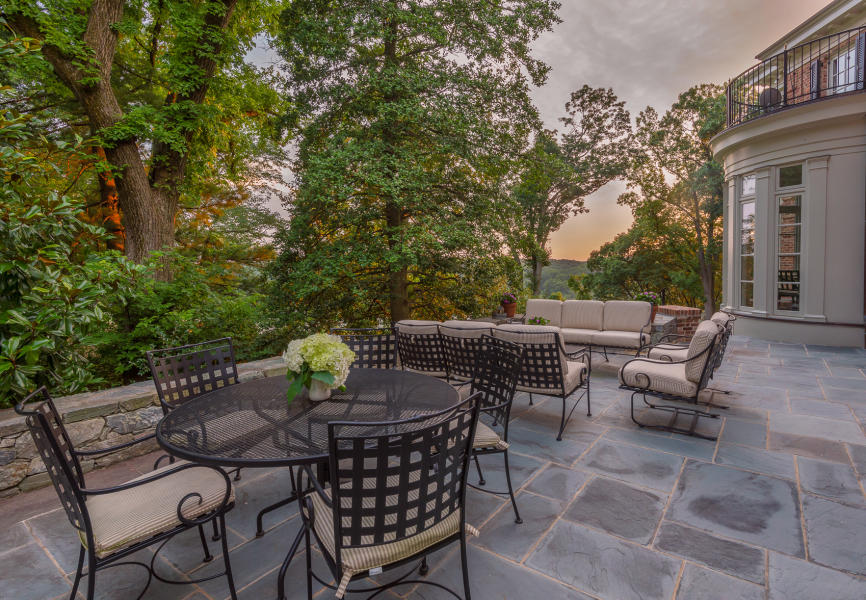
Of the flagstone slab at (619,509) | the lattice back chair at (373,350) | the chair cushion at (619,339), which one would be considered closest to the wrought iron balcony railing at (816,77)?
the chair cushion at (619,339)

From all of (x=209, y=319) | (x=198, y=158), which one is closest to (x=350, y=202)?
(x=209, y=319)

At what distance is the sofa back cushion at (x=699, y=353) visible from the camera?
3018 millimetres

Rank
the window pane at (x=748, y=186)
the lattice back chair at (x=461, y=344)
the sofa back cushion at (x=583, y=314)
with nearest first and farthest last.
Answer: the lattice back chair at (x=461, y=344) → the sofa back cushion at (x=583, y=314) → the window pane at (x=748, y=186)

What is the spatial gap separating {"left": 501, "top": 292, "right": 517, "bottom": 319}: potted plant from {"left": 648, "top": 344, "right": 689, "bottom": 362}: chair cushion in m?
2.97

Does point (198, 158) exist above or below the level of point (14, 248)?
above

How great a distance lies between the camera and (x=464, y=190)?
5.73 m

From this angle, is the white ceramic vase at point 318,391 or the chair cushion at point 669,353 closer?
the white ceramic vase at point 318,391

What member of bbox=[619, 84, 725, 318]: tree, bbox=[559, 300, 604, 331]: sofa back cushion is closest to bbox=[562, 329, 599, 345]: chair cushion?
bbox=[559, 300, 604, 331]: sofa back cushion

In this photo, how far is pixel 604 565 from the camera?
174 cm

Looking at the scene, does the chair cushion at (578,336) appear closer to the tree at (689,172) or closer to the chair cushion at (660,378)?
the chair cushion at (660,378)

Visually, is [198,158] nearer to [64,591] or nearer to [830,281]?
[64,591]

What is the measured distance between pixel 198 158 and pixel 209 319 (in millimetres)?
3128

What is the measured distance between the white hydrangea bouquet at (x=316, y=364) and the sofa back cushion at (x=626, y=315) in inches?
199

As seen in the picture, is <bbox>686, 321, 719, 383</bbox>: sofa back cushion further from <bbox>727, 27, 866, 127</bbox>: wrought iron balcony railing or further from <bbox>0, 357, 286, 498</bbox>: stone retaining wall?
<bbox>727, 27, 866, 127</bbox>: wrought iron balcony railing
